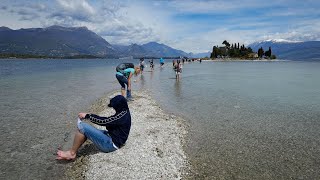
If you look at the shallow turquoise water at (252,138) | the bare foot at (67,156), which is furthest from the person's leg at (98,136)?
the shallow turquoise water at (252,138)

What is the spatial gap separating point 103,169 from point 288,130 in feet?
32.0

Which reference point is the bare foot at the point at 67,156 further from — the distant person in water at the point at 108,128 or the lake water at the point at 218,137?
the lake water at the point at 218,137

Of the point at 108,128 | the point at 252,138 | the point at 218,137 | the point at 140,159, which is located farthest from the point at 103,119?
the point at 252,138

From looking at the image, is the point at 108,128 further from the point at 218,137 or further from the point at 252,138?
the point at 252,138

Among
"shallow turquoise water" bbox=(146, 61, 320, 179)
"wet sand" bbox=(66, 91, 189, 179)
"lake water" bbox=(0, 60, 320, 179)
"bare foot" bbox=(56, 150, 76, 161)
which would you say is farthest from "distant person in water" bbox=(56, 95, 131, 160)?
"shallow turquoise water" bbox=(146, 61, 320, 179)

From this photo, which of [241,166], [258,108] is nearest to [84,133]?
[241,166]

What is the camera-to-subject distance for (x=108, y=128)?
9172 millimetres

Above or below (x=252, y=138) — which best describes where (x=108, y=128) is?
above

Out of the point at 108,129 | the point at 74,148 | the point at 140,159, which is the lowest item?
the point at 140,159

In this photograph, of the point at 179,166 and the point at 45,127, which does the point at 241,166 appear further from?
the point at 45,127

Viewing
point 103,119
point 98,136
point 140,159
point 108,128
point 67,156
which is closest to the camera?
point 103,119

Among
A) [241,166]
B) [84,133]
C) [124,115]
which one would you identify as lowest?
[241,166]

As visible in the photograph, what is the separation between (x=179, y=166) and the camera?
896 cm

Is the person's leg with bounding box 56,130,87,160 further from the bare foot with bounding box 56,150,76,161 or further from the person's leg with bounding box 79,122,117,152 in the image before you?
the person's leg with bounding box 79,122,117,152
